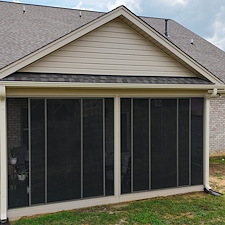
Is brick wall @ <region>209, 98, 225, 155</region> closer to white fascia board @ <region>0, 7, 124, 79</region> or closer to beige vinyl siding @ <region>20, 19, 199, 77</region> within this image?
beige vinyl siding @ <region>20, 19, 199, 77</region>

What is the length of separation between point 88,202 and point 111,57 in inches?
155

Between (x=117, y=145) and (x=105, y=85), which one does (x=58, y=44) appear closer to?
(x=105, y=85)

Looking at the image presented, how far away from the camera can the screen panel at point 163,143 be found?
27.8 feet

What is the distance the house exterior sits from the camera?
716 cm

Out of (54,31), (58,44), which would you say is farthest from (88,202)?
(54,31)

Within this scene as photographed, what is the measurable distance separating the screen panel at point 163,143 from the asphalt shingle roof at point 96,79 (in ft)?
1.97

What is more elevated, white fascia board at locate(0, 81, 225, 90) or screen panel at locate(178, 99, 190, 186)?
white fascia board at locate(0, 81, 225, 90)

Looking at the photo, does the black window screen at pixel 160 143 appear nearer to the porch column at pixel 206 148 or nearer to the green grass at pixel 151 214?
the porch column at pixel 206 148

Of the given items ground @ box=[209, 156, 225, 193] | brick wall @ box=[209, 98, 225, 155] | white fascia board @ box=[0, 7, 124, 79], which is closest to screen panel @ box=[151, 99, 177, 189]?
ground @ box=[209, 156, 225, 193]

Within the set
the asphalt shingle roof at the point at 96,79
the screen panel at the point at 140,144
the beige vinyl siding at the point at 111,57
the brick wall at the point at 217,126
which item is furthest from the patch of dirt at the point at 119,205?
the brick wall at the point at 217,126

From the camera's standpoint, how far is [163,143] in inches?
338

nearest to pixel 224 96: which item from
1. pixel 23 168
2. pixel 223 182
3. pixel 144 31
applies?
pixel 223 182

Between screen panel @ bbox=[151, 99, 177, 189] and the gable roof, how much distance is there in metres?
1.59

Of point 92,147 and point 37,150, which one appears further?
point 92,147
